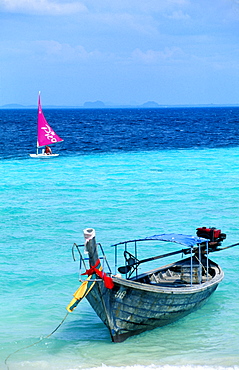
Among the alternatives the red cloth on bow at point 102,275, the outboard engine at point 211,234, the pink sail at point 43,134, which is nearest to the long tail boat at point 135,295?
the red cloth on bow at point 102,275

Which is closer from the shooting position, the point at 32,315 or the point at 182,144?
the point at 32,315

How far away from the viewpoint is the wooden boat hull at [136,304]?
13.9 m

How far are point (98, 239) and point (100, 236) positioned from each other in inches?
12.6

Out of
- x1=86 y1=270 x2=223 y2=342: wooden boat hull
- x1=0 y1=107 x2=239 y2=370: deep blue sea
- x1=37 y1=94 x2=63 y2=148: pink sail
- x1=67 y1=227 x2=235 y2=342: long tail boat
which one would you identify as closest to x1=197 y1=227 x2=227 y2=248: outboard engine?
x1=67 y1=227 x2=235 y2=342: long tail boat

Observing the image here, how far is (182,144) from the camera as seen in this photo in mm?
73750

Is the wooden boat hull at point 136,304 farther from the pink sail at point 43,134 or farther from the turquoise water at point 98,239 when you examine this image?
the pink sail at point 43,134

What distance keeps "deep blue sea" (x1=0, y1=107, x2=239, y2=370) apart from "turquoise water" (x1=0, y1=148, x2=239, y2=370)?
0.05 meters

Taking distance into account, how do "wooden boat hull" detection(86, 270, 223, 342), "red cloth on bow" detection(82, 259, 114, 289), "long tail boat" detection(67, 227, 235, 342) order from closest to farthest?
"red cloth on bow" detection(82, 259, 114, 289) → "long tail boat" detection(67, 227, 235, 342) → "wooden boat hull" detection(86, 270, 223, 342)

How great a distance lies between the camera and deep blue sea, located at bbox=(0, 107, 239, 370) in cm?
1466

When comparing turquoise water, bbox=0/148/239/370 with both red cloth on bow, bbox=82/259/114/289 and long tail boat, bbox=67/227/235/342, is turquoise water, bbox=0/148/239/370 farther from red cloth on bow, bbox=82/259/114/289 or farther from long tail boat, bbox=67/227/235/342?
red cloth on bow, bbox=82/259/114/289

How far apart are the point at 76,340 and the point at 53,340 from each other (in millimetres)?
710

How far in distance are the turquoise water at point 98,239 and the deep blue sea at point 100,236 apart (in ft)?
0.17

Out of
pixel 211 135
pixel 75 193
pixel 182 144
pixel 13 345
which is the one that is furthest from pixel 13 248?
pixel 211 135

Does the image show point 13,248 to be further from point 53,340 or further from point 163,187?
point 163,187
